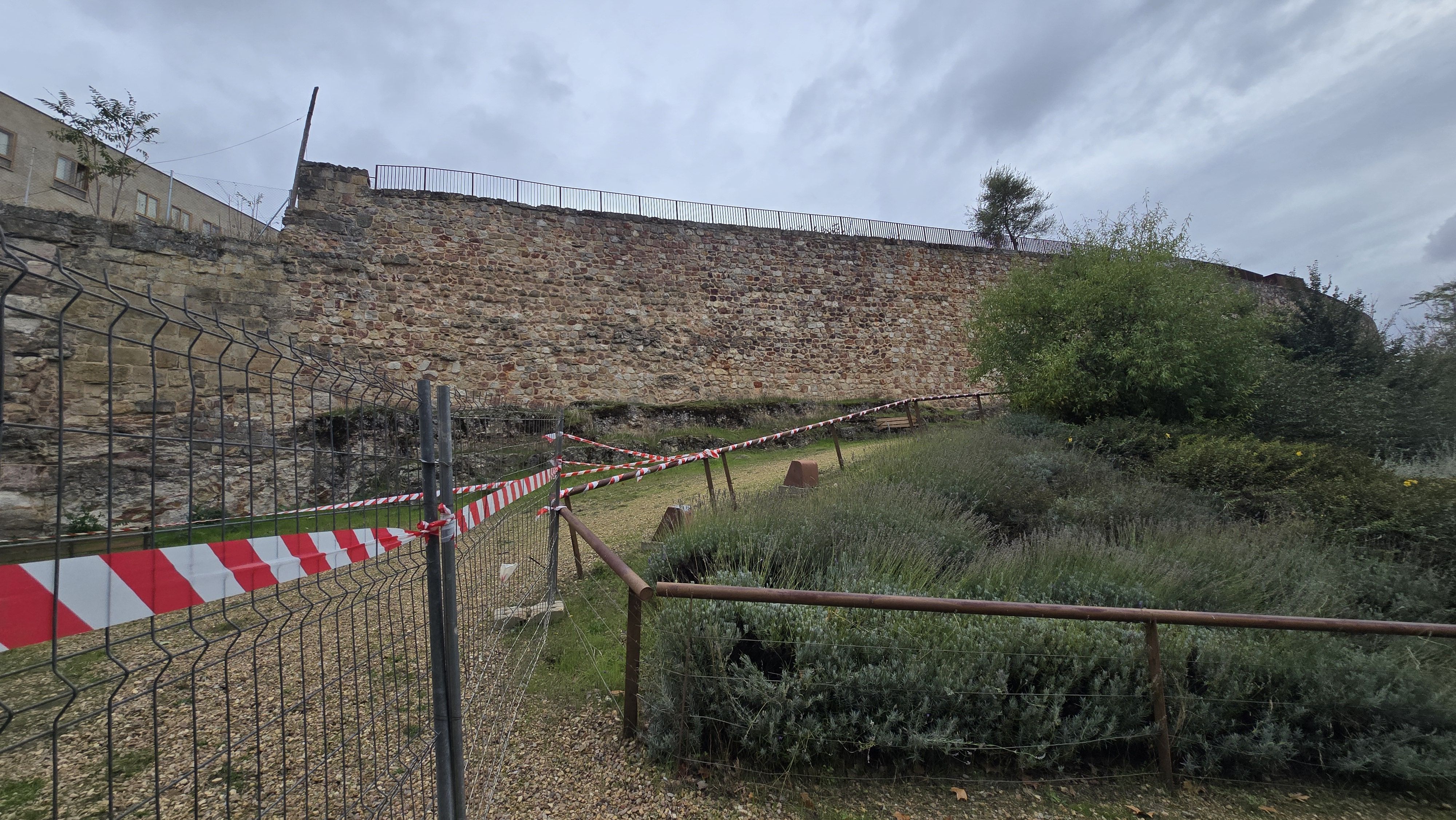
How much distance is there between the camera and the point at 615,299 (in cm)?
1573

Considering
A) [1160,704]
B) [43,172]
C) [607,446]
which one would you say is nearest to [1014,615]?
[1160,704]

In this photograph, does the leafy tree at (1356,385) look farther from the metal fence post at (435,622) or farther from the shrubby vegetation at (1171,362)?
the metal fence post at (435,622)

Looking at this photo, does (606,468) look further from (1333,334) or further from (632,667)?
(1333,334)

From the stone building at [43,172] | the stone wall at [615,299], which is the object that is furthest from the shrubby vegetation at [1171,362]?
the stone building at [43,172]

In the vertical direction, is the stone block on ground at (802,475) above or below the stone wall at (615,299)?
below

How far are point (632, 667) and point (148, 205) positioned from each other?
28877 mm

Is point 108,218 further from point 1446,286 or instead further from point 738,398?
point 1446,286

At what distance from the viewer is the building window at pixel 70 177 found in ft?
63.5

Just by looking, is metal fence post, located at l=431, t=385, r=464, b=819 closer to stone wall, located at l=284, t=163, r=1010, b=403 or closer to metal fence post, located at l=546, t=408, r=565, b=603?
metal fence post, located at l=546, t=408, r=565, b=603

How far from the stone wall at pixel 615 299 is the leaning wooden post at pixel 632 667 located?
465 inches

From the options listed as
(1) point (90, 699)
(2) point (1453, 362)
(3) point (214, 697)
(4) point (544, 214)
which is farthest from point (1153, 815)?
(2) point (1453, 362)

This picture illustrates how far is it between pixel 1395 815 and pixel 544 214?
15279 mm

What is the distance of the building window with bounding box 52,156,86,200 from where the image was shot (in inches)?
762

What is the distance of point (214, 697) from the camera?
3.76 m
